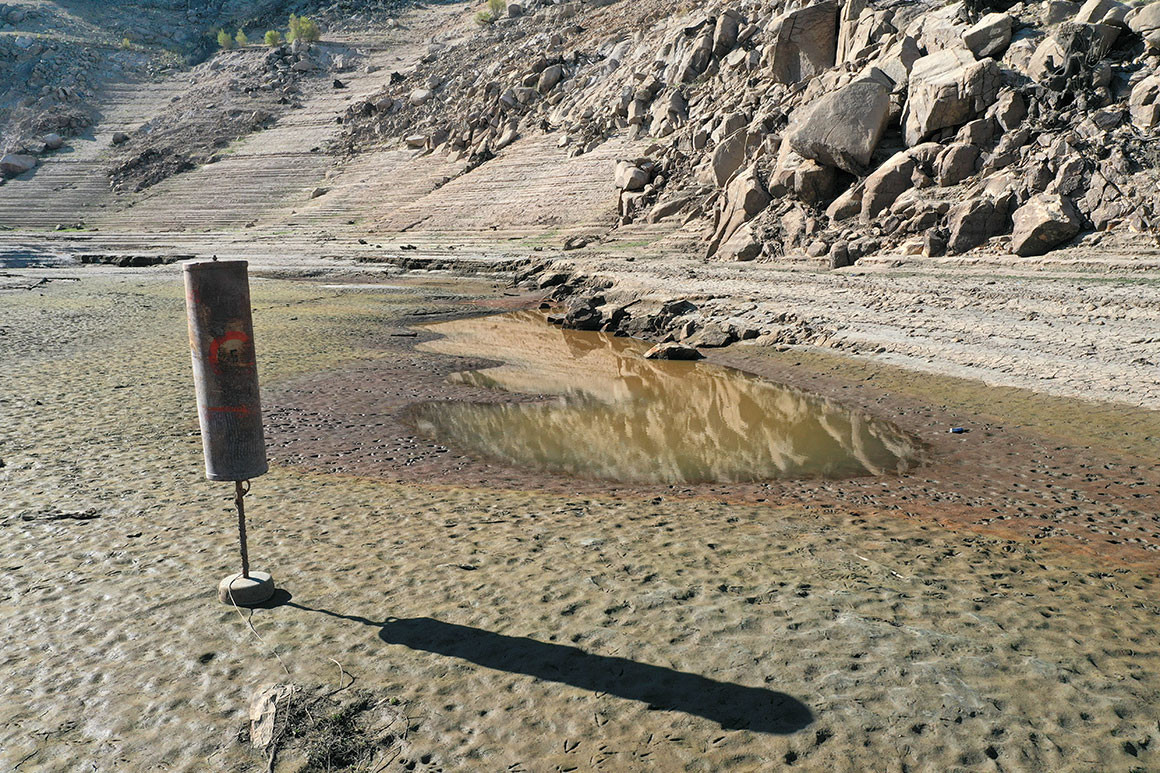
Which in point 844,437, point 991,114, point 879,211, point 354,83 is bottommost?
point 844,437

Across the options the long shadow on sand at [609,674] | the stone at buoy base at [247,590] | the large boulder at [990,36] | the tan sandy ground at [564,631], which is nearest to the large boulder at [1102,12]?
the large boulder at [990,36]

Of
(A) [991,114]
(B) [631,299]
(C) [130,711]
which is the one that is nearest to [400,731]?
(C) [130,711]

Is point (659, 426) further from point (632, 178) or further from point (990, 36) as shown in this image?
point (632, 178)

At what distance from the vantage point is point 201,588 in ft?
15.0

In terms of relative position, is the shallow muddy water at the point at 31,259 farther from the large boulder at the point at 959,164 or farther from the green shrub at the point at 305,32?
the green shrub at the point at 305,32

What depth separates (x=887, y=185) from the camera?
17594mm

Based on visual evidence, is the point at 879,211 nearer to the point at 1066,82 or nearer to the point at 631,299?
the point at 1066,82

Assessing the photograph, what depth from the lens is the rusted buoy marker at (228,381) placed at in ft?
13.2

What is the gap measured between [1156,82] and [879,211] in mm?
5249

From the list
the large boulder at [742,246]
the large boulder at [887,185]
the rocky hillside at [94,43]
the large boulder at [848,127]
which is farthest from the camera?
the rocky hillside at [94,43]

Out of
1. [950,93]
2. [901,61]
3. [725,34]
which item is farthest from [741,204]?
[725,34]

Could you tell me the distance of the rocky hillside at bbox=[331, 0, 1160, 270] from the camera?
15.0 meters

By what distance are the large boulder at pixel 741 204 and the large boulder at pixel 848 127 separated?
55.8 inches

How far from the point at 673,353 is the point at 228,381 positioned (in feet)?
30.4
